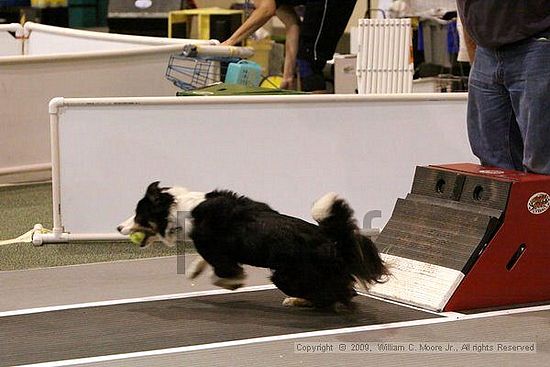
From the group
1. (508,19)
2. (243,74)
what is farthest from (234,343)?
(243,74)

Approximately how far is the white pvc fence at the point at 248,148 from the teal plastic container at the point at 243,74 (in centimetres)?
109

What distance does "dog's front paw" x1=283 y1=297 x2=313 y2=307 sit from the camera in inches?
159

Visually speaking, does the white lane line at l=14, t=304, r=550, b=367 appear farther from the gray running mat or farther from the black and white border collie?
the black and white border collie

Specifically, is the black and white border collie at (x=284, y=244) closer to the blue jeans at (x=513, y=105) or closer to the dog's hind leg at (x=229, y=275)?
the dog's hind leg at (x=229, y=275)

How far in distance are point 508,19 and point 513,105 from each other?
0.33 meters

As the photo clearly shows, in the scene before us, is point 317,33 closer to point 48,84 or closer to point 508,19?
point 48,84

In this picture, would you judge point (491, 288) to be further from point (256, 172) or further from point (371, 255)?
point (256, 172)

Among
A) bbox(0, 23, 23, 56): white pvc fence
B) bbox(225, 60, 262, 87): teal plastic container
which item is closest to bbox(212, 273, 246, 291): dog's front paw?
bbox(225, 60, 262, 87): teal plastic container

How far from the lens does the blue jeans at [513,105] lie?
401cm

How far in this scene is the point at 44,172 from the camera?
6.67 m

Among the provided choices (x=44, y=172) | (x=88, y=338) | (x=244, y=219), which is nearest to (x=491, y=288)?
(x=244, y=219)

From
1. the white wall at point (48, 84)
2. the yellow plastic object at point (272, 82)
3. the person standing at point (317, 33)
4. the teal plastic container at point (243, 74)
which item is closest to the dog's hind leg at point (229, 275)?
the teal plastic container at point (243, 74)

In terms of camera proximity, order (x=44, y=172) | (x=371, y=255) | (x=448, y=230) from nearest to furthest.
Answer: (x=371, y=255)
(x=448, y=230)
(x=44, y=172)

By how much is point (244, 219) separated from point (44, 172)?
3.09 m
